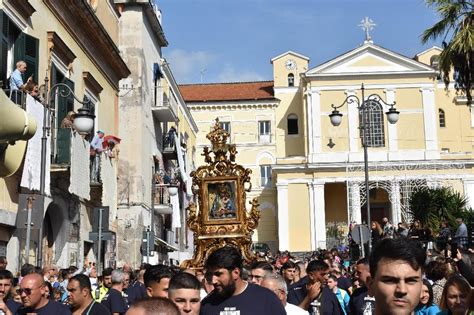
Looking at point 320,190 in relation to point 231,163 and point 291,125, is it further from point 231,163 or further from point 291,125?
point 231,163

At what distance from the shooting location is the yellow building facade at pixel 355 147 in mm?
51844

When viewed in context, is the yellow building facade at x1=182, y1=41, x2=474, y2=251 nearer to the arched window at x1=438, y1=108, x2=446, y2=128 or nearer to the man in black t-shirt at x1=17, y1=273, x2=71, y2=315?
the arched window at x1=438, y1=108, x2=446, y2=128

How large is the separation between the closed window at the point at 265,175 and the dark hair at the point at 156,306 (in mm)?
58514

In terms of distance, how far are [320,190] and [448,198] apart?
84.3 ft

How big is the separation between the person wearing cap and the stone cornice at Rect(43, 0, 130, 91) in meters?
3.10

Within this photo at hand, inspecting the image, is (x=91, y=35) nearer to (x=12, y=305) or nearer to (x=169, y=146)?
(x=169, y=146)

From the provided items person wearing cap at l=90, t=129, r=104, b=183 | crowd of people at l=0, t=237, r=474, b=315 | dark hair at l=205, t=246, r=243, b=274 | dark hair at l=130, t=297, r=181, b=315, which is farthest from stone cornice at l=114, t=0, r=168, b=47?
dark hair at l=130, t=297, r=181, b=315

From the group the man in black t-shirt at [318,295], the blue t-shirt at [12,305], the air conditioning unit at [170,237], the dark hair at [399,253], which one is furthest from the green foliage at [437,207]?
the dark hair at [399,253]

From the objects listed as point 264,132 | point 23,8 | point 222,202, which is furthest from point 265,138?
point 23,8

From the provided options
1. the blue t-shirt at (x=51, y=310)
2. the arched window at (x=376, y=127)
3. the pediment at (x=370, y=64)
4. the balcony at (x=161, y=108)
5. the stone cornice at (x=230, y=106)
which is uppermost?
the pediment at (x=370, y=64)

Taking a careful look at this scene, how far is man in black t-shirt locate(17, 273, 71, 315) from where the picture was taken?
6277mm

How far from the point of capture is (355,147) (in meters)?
55.1

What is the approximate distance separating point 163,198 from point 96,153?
11.7 meters

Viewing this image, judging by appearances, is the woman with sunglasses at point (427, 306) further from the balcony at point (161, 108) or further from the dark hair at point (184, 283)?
the balcony at point (161, 108)
